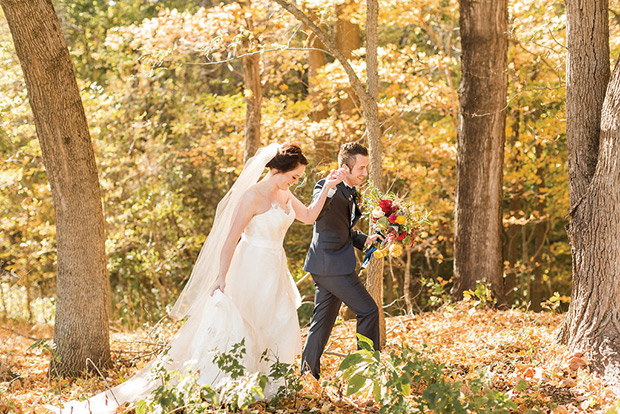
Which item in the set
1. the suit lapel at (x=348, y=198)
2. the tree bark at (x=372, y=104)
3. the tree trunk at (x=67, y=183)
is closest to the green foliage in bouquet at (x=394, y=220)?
the suit lapel at (x=348, y=198)

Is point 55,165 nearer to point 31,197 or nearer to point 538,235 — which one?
point 31,197

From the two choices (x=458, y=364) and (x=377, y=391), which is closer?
(x=377, y=391)

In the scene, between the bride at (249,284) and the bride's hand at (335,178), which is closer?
the bride at (249,284)

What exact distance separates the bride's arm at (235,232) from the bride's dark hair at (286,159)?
30cm

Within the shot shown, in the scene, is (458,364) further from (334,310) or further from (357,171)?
(357,171)

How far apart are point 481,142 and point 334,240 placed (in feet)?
12.2

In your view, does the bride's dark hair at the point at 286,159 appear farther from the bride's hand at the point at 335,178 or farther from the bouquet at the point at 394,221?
the bouquet at the point at 394,221

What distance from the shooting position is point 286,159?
4.92 m

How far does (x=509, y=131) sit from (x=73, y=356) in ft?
30.8

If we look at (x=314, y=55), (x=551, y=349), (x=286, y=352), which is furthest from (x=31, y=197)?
(x=551, y=349)

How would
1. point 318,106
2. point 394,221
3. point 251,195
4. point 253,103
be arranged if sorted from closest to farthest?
1. point 251,195
2. point 394,221
3. point 253,103
4. point 318,106

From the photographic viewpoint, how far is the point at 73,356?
605 centimetres

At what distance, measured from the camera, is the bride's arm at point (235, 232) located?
471cm

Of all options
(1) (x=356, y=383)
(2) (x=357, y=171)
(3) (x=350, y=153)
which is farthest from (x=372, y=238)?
(1) (x=356, y=383)
